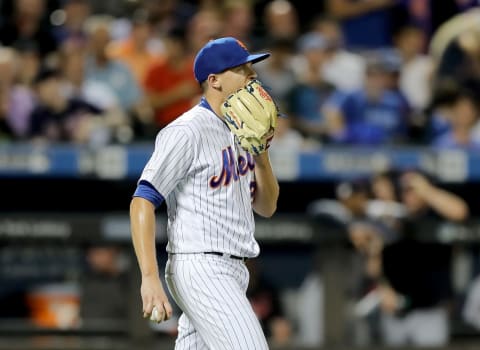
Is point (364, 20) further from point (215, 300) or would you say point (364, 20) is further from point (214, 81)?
point (215, 300)

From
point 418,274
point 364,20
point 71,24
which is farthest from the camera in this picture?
point 364,20

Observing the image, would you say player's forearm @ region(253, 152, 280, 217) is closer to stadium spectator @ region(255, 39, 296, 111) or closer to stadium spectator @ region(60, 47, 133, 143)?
stadium spectator @ region(60, 47, 133, 143)

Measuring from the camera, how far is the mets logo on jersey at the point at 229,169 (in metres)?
3.94

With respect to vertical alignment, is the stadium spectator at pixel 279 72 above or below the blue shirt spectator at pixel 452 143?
above

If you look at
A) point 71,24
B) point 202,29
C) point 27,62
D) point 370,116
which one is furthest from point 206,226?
point 71,24

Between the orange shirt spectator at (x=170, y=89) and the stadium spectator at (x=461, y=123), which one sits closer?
the stadium spectator at (x=461, y=123)

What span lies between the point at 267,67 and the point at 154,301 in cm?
476

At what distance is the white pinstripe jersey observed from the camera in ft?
12.6

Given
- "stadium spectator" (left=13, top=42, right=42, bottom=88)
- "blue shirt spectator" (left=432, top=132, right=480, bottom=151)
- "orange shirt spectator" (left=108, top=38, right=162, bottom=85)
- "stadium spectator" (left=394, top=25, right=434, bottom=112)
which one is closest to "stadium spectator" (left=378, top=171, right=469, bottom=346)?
"blue shirt spectator" (left=432, top=132, right=480, bottom=151)

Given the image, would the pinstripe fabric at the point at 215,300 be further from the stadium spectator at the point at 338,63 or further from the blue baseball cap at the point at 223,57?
the stadium spectator at the point at 338,63

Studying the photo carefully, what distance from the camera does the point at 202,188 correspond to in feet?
12.9

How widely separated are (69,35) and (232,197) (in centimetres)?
505

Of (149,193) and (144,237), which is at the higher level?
(149,193)

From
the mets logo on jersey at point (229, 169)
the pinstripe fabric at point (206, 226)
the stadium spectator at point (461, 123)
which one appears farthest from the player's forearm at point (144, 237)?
the stadium spectator at point (461, 123)
